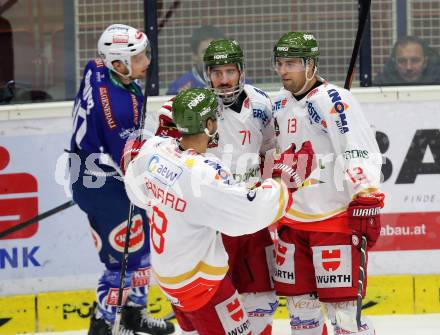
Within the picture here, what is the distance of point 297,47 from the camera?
4375 millimetres

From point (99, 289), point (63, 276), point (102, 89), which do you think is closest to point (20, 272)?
point (63, 276)

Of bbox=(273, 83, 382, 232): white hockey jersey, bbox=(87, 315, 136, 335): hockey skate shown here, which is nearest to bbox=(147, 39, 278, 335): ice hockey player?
bbox=(273, 83, 382, 232): white hockey jersey

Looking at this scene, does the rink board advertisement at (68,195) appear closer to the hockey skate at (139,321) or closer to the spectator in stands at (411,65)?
the spectator in stands at (411,65)

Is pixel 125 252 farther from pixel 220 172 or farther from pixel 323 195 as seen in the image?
pixel 220 172

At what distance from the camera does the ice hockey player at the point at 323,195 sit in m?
4.24

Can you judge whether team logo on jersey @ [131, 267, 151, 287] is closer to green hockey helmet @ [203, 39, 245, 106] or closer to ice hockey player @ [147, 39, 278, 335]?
ice hockey player @ [147, 39, 278, 335]

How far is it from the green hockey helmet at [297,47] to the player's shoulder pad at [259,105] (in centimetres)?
23

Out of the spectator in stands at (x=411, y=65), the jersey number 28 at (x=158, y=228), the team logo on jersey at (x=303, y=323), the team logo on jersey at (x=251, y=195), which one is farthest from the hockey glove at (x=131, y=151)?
the spectator in stands at (x=411, y=65)

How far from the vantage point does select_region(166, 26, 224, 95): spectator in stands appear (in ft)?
19.5

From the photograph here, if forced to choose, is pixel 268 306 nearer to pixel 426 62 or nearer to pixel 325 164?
pixel 325 164

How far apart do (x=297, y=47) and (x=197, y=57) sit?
165 cm

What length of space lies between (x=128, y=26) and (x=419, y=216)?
5.71ft

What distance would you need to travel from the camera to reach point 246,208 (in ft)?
12.7

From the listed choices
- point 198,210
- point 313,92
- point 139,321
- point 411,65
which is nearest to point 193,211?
point 198,210
